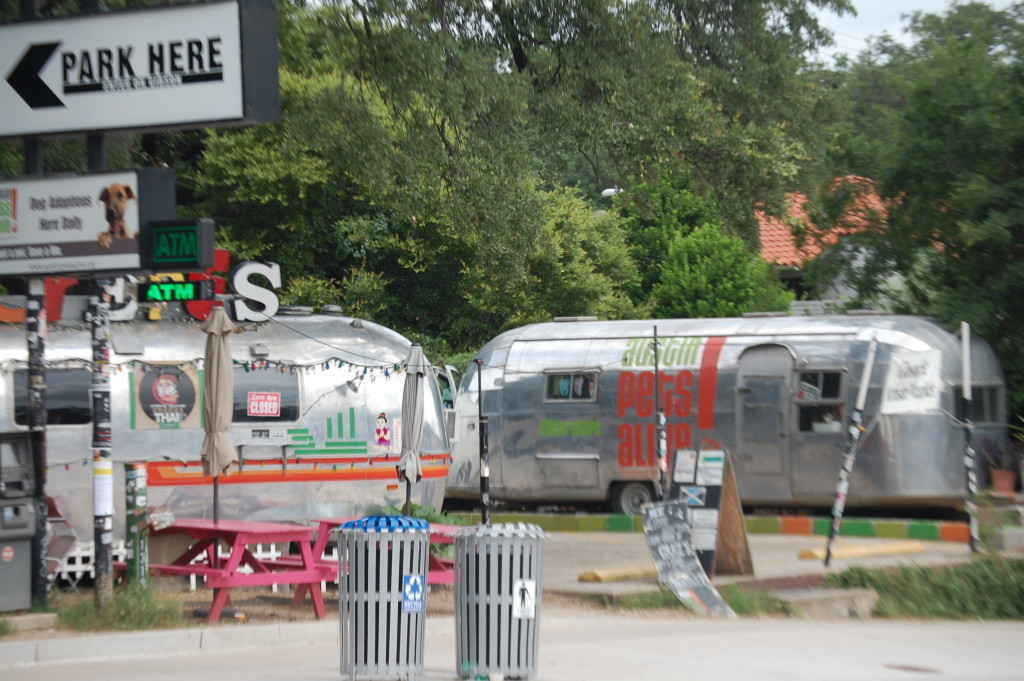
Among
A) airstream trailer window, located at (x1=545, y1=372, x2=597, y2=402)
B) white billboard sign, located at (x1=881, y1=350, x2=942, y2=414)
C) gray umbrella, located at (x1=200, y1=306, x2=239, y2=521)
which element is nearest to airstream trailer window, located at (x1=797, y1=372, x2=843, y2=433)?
white billboard sign, located at (x1=881, y1=350, x2=942, y2=414)

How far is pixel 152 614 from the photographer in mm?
11195

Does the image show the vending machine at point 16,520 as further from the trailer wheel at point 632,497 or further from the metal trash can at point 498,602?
the trailer wheel at point 632,497

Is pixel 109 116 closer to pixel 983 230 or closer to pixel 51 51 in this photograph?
pixel 51 51

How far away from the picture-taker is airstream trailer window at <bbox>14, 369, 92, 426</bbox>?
14.8 meters

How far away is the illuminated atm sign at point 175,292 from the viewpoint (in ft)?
44.5

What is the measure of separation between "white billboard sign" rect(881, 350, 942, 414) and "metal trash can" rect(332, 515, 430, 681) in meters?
9.90

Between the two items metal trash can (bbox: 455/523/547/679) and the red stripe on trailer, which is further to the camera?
the red stripe on trailer

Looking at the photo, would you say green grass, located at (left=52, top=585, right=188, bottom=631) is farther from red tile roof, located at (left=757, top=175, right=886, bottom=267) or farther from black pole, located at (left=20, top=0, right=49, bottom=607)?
red tile roof, located at (left=757, top=175, right=886, bottom=267)

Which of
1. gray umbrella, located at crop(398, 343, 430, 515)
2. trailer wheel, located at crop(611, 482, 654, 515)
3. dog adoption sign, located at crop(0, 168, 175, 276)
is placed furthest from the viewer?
trailer wheel, located at crop(611, 482, 654, 515)

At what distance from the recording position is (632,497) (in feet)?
74.2

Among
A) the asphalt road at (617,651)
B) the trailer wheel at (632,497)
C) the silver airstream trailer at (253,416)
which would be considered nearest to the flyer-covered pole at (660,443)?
the trailer wheel at (632,497)

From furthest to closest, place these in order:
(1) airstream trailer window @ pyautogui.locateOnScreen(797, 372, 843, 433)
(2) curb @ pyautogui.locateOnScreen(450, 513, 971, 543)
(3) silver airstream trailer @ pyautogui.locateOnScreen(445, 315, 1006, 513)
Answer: (1) airstream trailer window @ pyautogui.locateOnScreen(797, 372, 843, 433) → (3) silver airstream trailer @ pyautogui.locateOnScreen(445, 315, 1006, 513) → (2) curb @ pyautogui.locateOnScreen(450, 513, 971, 543)

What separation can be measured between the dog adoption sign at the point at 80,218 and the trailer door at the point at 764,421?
12462 millimetres

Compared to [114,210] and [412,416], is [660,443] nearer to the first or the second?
[412,416]
